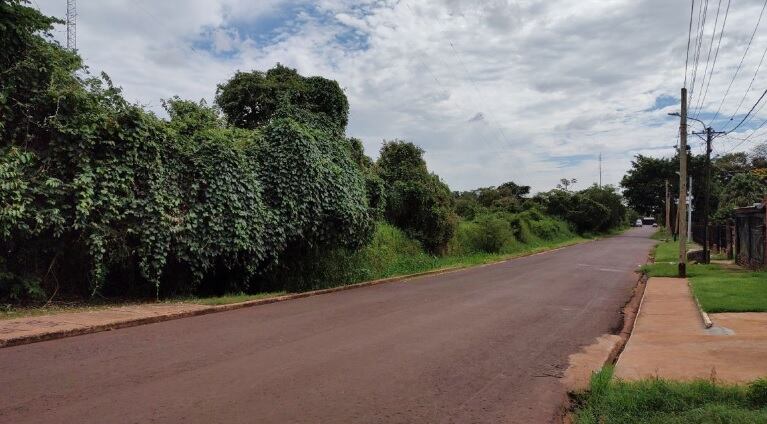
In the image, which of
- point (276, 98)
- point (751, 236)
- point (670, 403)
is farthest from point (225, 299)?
point (751, 236)

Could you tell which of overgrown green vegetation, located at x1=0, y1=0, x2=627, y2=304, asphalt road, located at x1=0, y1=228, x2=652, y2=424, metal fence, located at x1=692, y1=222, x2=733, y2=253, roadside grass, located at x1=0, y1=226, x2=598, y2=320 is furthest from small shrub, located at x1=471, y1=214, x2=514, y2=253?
asphalt road, located at x1=0, y1=228, x2=652, y2=424

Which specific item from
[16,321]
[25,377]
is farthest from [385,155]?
[25,377]

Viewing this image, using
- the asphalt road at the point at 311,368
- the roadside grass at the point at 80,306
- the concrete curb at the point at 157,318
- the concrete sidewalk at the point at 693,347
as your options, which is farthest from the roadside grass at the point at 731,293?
the roadside grass at the point at 80,306

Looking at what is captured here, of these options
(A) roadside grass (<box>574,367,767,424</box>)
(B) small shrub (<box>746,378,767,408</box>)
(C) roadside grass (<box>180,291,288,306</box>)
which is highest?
(B) small shrub (<box>746,378,767,408</box>)

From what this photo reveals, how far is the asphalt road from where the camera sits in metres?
5.01

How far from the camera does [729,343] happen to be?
326 inches

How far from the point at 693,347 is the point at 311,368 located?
5601mm

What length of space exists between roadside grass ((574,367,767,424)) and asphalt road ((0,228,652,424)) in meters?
0.43

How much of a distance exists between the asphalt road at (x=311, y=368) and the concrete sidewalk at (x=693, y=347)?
0.78m

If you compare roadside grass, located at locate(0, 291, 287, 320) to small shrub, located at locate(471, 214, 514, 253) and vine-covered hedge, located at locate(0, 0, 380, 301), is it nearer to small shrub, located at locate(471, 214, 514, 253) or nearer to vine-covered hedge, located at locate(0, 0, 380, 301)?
vine-covered hedge, located at locate(0, 0, 380, 301)

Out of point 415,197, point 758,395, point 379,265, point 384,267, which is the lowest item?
point 384,267

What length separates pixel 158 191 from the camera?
426 inches

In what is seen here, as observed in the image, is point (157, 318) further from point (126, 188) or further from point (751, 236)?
point (751, 236)

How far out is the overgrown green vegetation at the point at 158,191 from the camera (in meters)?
9.82
